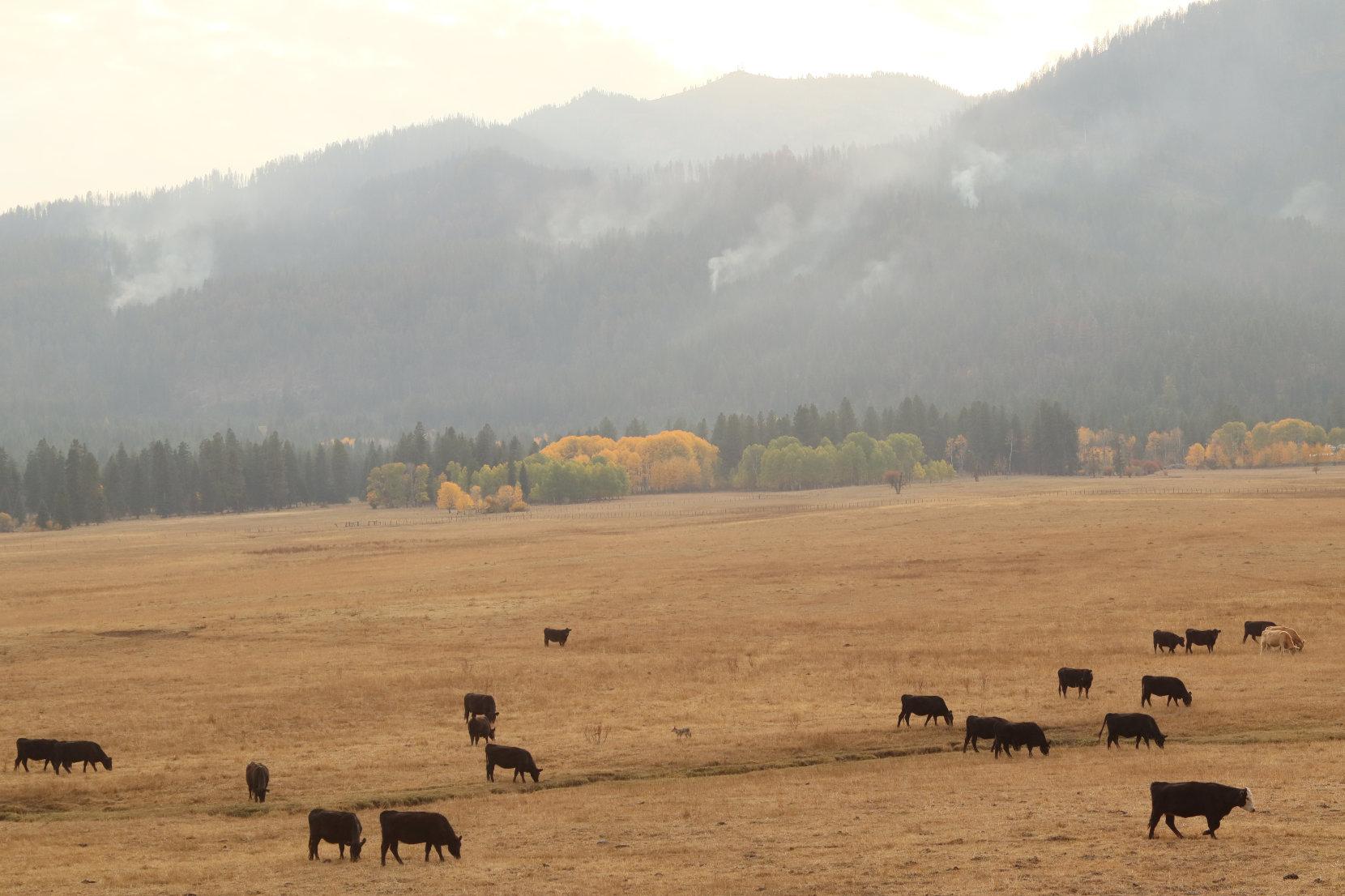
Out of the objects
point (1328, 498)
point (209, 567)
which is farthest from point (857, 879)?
point (1328, 498)

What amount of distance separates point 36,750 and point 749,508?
13509 centimetres

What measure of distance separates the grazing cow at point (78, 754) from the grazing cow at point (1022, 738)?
24.5 m

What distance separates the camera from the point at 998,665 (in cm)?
4731

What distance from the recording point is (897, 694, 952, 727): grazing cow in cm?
3753

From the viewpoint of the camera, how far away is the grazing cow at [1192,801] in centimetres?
2388

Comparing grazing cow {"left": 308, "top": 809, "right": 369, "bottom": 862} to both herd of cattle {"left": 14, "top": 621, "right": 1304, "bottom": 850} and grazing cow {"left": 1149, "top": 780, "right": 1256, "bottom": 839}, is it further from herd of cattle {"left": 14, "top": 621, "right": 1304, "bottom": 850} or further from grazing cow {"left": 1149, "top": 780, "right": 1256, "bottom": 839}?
grazing cow {"left": 1149, "top": 780, "right": 1256, "bottom": 839}

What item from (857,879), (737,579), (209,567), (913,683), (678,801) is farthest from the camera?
(209,567)

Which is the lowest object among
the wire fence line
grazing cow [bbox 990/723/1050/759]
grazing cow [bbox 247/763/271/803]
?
grazing cow [bbox 990/723/1050/759]

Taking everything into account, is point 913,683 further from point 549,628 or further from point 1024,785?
point 549,628

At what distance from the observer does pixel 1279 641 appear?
4753 cm

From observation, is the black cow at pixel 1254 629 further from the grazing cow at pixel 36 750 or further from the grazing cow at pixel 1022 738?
the grazing cow at pixel 36 750

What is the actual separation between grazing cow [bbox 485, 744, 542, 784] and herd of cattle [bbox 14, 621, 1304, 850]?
0.07ft

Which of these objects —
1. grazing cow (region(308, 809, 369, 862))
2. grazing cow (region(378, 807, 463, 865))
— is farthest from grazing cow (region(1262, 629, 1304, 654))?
grazing cow (region(308, 809, 369, 862))

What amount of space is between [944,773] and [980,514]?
281ft
